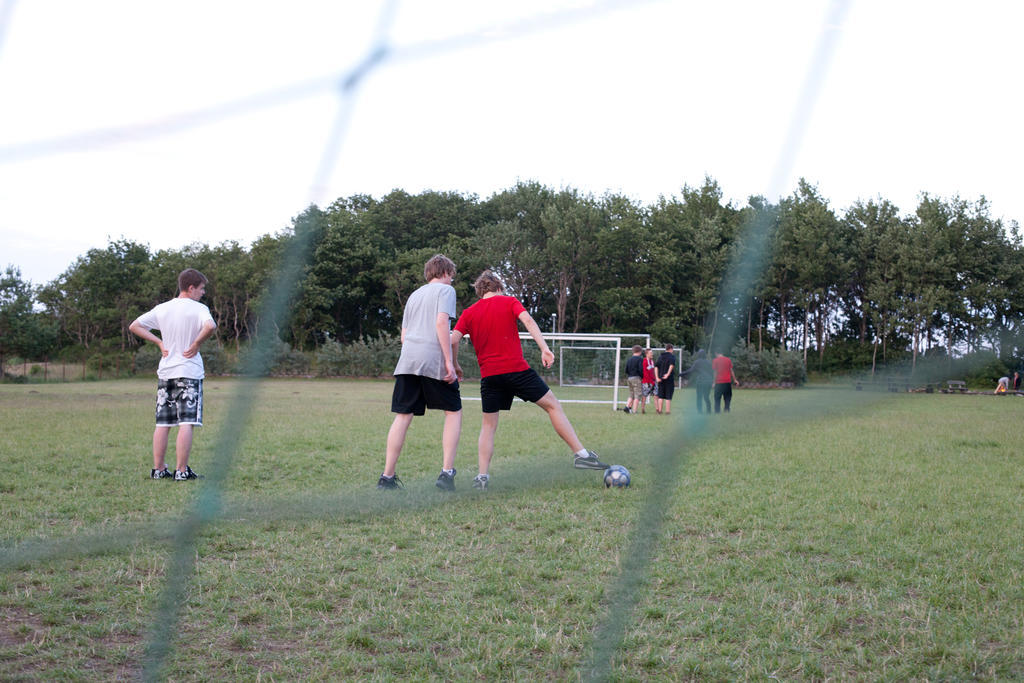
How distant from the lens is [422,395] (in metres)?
5.88

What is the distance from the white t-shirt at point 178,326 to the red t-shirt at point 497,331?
1926 mm

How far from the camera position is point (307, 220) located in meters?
1.40

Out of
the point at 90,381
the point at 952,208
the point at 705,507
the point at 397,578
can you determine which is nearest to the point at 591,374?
the point at 90,381

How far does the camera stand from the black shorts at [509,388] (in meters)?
6.05

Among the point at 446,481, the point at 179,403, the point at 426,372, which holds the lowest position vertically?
the point at 446,481

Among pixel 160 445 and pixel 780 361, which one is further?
pixel 160 445

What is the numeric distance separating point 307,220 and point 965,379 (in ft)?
3.93

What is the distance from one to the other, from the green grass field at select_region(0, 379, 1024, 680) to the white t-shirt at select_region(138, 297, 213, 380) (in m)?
0.89

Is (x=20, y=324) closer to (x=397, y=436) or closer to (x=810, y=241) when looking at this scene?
(x=397, y=436)

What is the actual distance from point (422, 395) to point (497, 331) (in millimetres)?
731

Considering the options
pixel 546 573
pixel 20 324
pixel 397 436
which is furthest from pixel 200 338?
pixel 20 324

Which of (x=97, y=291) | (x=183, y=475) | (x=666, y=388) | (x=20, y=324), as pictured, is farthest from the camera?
(x=666, y=388)

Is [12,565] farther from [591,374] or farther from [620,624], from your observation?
[591,374]

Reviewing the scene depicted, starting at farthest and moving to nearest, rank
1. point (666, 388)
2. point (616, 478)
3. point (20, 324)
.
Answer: point (666, 388) < point (20, 324) < point (616, 478)
